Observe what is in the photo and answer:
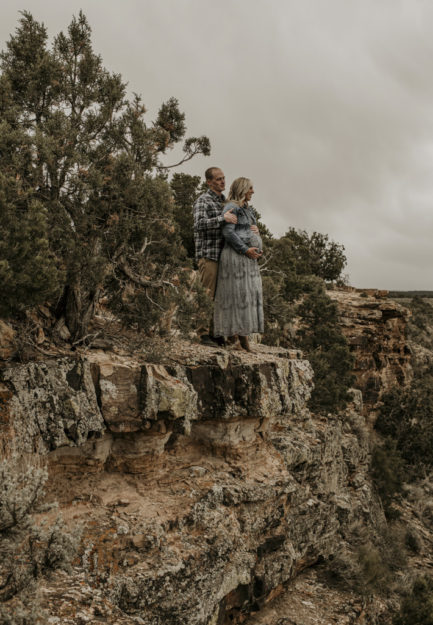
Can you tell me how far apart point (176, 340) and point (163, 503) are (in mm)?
2668

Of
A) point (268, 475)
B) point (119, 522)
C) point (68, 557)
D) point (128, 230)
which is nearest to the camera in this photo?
point (68, 557)

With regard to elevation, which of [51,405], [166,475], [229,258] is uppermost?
[229,258]

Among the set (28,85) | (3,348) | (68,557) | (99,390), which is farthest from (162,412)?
(28,85)

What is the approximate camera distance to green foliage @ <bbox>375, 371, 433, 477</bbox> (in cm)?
2561

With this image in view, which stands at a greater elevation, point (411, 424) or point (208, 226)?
point (208, 226)

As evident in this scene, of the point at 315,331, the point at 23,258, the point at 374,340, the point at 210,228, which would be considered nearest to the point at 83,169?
the point at 23,258

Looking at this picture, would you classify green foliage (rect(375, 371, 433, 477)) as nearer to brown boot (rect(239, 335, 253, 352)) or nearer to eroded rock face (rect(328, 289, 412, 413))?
eroded rock face (rect(328, 289, 412, 413))

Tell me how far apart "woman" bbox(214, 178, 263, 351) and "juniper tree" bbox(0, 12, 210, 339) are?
3.62 ft

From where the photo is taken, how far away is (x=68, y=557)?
149 inches

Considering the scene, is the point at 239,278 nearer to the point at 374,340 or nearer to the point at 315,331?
the point at 315,331

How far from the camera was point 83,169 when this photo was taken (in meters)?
5.90

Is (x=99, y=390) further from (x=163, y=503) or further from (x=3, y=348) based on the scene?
(x=163, y=503)

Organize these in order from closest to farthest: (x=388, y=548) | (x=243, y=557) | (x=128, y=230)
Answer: (x=128, y=230)
(x=243, y=557)
(x=388, y=548)

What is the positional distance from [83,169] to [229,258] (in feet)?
9.60
